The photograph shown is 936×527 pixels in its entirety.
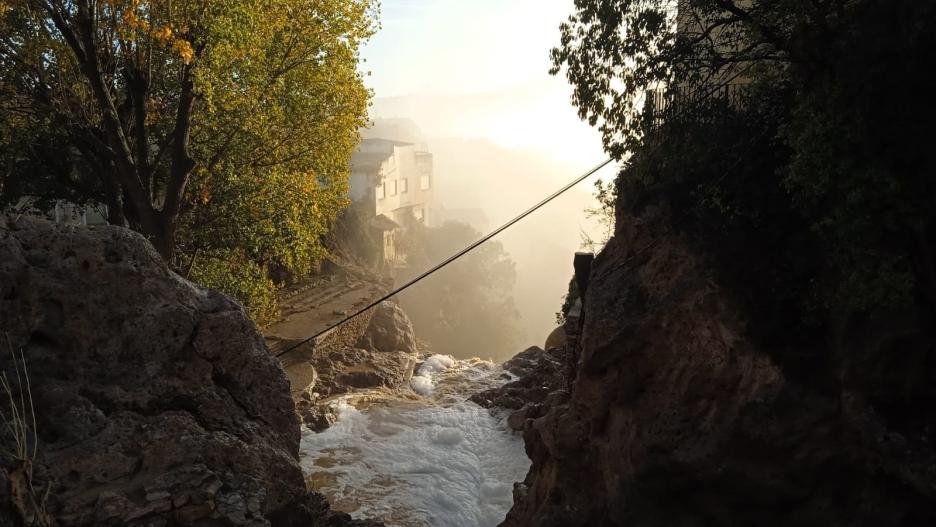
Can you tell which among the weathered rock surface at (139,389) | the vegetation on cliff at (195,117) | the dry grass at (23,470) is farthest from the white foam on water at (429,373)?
the dry grass at (23,470)

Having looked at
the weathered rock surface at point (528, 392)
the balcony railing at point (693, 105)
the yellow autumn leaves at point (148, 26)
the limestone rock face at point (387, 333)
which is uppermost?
the yellow autumn leaves at point (148, 26)

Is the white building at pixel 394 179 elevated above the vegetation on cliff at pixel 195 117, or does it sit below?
above

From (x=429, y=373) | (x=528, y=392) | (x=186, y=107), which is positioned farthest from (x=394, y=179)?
(x=186, y=107)

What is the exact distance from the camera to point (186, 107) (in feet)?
51.0

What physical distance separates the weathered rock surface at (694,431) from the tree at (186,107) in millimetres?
9298

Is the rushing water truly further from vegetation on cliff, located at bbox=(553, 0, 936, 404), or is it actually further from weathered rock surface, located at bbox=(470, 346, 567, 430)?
vegetation on cliff, located at bbox=(553, 0, 936, 404)

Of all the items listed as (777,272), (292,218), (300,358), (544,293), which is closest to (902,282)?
(777,272)

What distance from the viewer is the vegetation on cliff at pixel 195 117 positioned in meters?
14.6

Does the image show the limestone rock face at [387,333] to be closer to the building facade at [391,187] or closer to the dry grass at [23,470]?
the building facade at [391,187]


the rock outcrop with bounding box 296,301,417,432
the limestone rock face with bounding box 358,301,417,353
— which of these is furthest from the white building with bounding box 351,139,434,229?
the rock outcrop with bounding box 296,301,417,432

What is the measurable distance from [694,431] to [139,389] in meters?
7.18

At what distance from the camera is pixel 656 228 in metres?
10.8

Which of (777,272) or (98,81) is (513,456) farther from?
(98,81)

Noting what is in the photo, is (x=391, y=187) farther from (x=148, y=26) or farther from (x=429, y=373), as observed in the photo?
(x=148, y=26)
